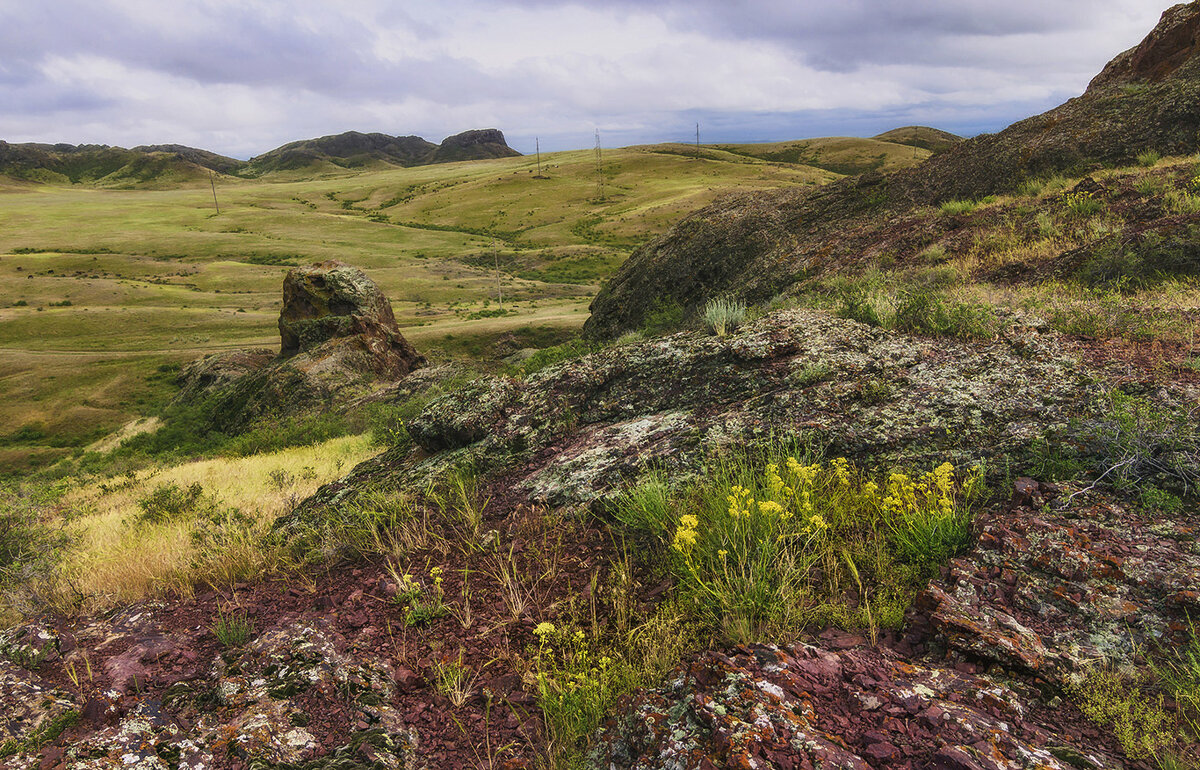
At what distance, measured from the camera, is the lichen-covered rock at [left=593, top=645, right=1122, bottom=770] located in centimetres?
217

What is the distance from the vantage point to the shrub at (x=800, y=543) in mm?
3162

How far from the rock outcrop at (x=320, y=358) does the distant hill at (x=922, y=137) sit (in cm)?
14329

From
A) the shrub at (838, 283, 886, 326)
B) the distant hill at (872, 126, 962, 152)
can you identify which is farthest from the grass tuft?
the distant hill at (872, 126, 962, 152)

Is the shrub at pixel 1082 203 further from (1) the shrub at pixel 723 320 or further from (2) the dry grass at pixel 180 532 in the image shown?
(2) the dry grass at pixel 180 532

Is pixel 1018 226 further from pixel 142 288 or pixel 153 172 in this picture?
pixel 153 172

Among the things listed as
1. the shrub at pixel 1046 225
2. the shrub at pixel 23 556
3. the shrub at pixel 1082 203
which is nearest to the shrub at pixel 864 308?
the shrub at pixel 1046 225

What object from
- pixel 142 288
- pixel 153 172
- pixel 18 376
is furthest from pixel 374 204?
pixel 153 172

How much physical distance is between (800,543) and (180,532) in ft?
22.0

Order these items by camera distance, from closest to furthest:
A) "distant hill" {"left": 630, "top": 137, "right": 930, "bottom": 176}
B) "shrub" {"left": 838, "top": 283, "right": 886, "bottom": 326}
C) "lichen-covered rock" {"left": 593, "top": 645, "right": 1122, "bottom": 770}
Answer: "lichen-covered rock" {"left": 593, "top": 645, "right": 1122, "bottom": 770} < "shrub" {"left": 838, "top": 283, "right": 886, "bottom": 326} < "distant hill" {"left": 630, "top": 137, "right": 930, "bottom": 176}

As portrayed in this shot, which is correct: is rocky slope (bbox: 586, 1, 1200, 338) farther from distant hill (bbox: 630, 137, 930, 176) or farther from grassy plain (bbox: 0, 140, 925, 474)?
distant hill (bbox: 630, 137, 930, 176)

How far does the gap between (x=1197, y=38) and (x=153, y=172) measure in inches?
9190

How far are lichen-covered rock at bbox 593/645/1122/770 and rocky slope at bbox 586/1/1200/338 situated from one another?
1065 cm

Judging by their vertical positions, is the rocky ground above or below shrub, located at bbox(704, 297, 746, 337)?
below

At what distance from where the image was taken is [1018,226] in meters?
10.3
